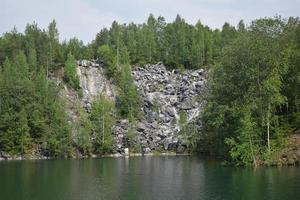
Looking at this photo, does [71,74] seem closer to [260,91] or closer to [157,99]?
[157,99]

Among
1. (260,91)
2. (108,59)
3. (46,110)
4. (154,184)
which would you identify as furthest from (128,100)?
(154,184)

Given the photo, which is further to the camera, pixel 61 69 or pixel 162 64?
pixel 162 64

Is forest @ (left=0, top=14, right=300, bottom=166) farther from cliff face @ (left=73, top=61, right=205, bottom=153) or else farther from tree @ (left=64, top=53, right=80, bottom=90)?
cliff face @ (left=73, top=61, right=205, bottom=153)

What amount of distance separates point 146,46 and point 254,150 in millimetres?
98640

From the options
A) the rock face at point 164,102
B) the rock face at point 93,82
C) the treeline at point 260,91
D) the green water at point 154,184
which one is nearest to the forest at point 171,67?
the treeline at point 260,91

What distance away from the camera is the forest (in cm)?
8269

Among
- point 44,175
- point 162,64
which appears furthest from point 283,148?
point 162,64

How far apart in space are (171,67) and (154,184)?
4480 inches

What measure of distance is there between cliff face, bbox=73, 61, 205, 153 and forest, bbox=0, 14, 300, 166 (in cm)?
431

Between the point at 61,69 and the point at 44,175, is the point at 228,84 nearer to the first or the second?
the point at 44,175

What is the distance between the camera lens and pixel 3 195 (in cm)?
5088

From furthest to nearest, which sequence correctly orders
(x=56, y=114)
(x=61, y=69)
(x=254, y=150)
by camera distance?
(x=61, y=69), (x=56, y=114), (x=254, y=150)

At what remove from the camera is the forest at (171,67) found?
82.7 metres

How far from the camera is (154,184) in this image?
60.5 meters
